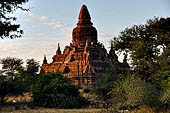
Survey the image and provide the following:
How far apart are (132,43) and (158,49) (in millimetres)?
2643

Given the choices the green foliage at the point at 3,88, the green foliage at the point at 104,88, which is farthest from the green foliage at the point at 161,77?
the green foliage at the point at 3,88

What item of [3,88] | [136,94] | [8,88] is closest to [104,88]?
[8,88]

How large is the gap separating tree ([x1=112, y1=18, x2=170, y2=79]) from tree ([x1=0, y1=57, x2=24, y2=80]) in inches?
732

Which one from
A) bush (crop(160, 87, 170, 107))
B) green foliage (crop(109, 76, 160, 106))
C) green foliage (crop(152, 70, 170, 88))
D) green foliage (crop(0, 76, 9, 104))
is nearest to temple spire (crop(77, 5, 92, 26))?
green foliage (crop(0, 76, 9, 104))

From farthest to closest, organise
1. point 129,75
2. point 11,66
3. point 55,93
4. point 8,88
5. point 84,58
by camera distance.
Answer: point 84,58
point 11,66
point 55,93
point 8,88
point 129,75

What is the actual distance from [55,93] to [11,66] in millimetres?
17756

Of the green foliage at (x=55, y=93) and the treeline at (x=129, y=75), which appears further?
the green foliage at (x=55, y=93)

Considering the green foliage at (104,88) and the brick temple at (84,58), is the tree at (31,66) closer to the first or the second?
the brick temple at (84,58)

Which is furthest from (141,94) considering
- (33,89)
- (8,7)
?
(33,89)

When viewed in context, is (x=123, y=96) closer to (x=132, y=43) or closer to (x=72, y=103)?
(x=72, y=103)

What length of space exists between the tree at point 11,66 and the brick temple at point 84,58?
10489 mm

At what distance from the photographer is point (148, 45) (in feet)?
91.0

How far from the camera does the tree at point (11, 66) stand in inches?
1780

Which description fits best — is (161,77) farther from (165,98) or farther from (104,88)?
(104,88)
